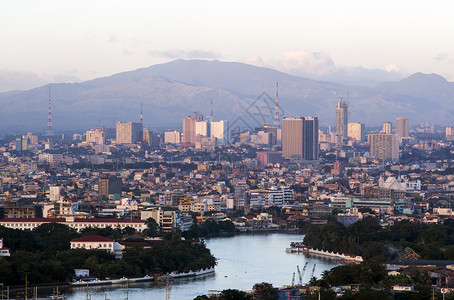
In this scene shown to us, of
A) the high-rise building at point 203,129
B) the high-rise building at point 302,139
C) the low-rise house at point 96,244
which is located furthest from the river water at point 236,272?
the high-rise building at point 203,129

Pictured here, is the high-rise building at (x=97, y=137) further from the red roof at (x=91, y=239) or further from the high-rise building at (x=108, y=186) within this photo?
the red roof at (x=91, y=239)

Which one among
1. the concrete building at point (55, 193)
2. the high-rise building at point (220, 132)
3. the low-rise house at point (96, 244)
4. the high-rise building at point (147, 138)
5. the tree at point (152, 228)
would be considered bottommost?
the low-rise house at point (96, 244)

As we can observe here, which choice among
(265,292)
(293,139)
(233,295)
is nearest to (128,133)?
(293,139)

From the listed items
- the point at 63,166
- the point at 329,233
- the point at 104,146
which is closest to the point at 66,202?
the point at 329,233

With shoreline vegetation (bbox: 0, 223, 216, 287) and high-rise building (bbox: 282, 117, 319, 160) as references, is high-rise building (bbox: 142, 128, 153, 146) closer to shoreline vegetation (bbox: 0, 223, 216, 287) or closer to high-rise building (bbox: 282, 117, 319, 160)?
high-rise building (bbox: 282, 117, 319, 160)

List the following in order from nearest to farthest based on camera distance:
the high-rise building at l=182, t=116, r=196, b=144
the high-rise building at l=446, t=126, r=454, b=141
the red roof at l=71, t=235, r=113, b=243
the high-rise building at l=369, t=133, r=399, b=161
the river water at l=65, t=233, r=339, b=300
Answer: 1. the river water at l=65, t=233, r=339, b=300
2. the red roof at l=71, t=235, r=113, b=243
3. the high-rise building at l=369, t=133, r=399, b=161
4. the high-rise building at l=182, t=116, r=196, b=144
5. the high-rise building at l=446, t=126, r=454, b=141

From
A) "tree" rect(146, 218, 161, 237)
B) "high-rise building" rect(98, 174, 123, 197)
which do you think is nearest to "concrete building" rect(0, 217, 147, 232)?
"tree" rect(146, 218, 161, 237)

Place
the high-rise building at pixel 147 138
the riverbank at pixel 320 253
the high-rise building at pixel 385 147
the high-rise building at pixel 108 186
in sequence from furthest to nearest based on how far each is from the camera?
the high-rise building at pixel 147 138
the high-rise building at pixel 385 147
the high-rise building at pixel 108 186
the riverbank at pixel 320 253
